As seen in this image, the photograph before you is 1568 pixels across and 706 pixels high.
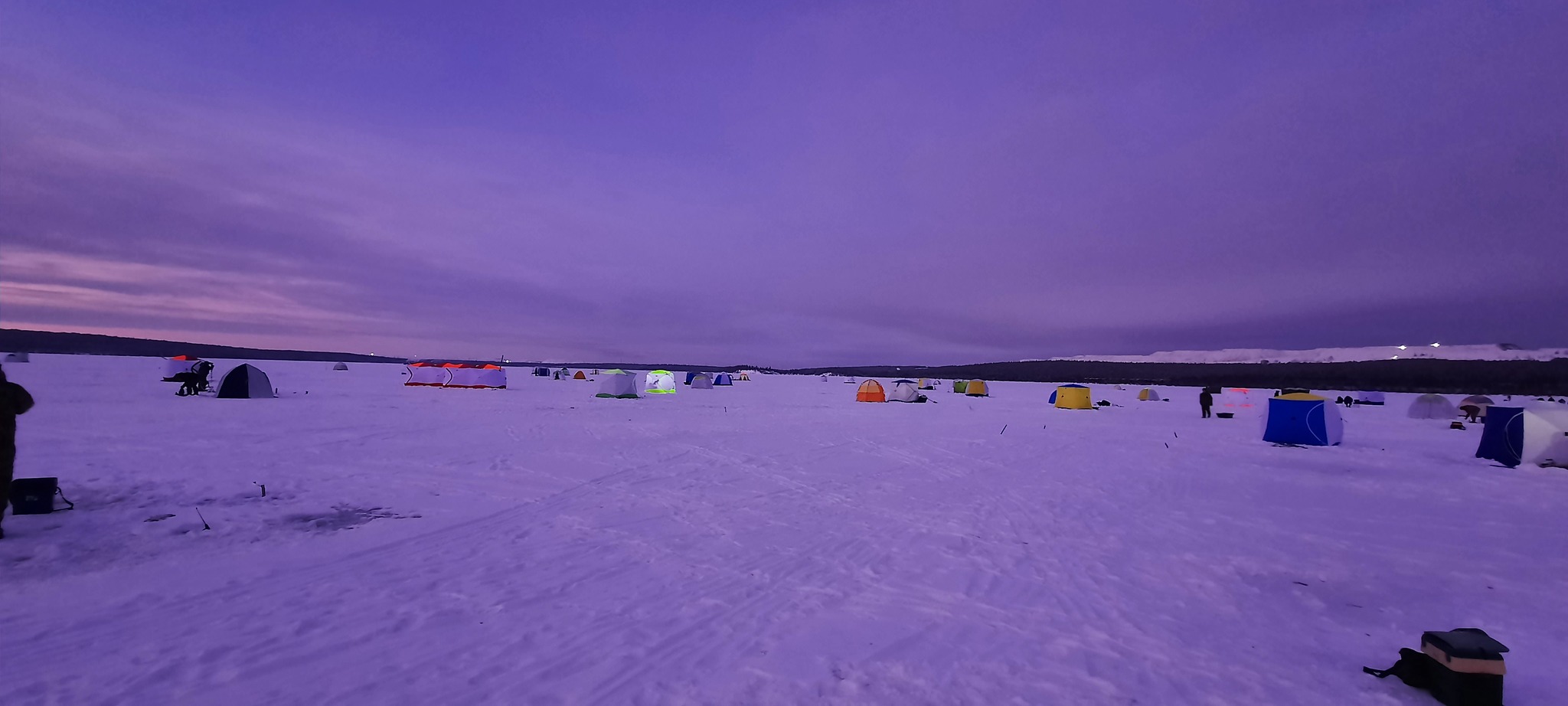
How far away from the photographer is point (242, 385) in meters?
24.9

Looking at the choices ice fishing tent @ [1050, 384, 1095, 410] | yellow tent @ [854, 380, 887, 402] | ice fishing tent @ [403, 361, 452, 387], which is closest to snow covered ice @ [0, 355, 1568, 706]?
ice fishing tent @ [1050, 384, 1095, 410]

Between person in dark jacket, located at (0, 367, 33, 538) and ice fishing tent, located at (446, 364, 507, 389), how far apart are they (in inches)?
1325

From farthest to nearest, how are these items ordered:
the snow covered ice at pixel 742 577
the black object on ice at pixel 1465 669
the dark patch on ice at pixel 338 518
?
the dark patch on ice at pixel 338 518 → the snow covered ice at pixel 742 577 → the black object on ice at pixel 1465 669

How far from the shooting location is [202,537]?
6.94 m

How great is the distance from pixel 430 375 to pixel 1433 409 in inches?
2175

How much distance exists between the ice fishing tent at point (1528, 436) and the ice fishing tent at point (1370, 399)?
119 feet

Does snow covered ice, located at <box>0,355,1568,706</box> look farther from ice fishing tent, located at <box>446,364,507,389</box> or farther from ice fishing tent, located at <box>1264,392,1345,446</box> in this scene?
ice fishing tent, located at <box>446,364,507,389</box>

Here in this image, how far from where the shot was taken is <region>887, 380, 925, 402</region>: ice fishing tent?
1496 inches

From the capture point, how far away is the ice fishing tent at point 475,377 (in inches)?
1528

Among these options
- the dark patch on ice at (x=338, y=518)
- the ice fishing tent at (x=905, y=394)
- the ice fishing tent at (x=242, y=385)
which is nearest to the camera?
the dark patch on ice at (x=338, y=518)

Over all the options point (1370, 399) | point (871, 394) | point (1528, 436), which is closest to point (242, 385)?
point (871, 394)

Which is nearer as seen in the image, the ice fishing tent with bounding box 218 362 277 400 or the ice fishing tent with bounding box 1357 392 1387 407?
the ice fishing tent with bounding box 218 362 277 400

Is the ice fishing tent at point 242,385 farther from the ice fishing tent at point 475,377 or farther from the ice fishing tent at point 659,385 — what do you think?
the ice fishing tent at point 659,385

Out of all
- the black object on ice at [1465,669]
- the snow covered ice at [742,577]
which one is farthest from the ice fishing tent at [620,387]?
the black object on ice at [1465,669]
